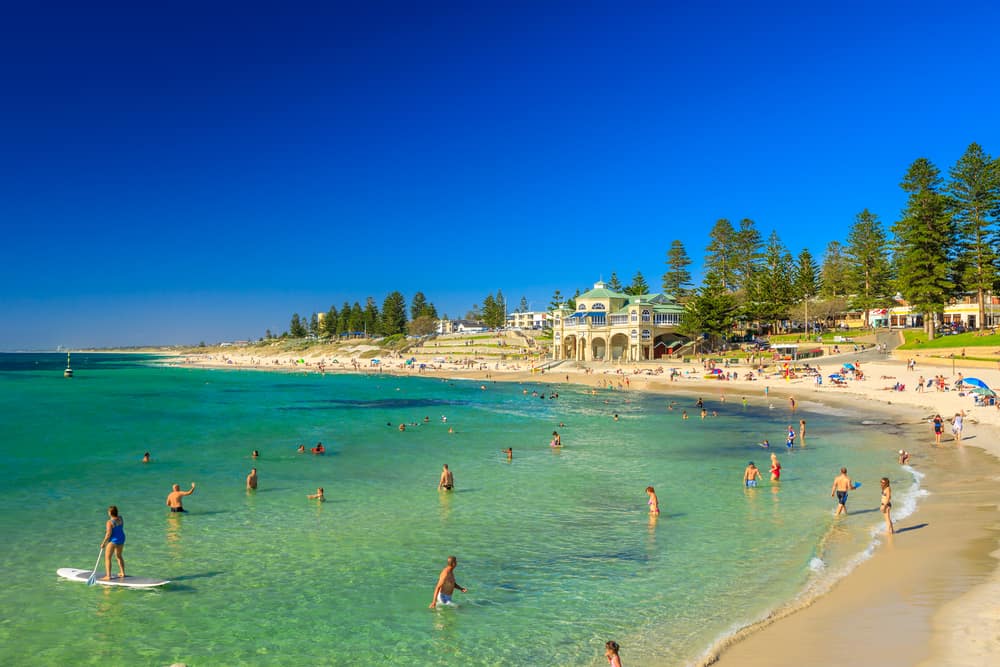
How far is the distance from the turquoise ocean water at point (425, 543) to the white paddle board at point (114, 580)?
0.28m

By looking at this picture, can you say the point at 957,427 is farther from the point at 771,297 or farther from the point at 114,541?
the point at 771,297

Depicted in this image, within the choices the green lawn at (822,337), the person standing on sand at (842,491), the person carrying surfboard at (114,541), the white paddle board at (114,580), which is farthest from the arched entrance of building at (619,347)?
the person carrying surfboard at (114,541)

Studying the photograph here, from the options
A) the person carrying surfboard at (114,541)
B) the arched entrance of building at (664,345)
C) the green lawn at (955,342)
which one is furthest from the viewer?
the arched entrance of building at (664,345)

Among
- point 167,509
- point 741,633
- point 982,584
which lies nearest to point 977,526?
point 982,584

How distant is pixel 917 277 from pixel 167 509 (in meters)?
66.1

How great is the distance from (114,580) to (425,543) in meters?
6.38

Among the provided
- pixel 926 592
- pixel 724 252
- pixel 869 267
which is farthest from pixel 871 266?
pixel 926 592

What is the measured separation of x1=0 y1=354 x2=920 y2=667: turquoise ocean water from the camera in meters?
10.2

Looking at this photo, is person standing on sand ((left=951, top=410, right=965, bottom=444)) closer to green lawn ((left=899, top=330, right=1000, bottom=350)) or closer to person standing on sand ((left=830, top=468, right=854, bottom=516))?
person standing on sand ((left=830, top=468, right=854, bottom=516))

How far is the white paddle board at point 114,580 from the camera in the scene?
40.2 feet

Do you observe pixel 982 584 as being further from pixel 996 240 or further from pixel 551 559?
pixel 996 240

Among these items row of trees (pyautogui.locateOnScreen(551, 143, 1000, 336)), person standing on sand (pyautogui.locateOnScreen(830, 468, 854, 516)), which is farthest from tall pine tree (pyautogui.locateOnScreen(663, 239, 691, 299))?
person standing on sand (pyautogui.locateOnScreen(830, 468, 854, 516))

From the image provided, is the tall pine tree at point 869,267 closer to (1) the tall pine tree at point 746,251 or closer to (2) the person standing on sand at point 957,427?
(1) the tall pine tree at point 746,251

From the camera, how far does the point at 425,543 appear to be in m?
15.2
